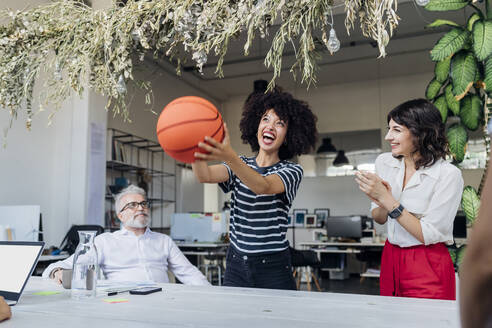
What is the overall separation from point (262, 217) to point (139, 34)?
2.77 feet

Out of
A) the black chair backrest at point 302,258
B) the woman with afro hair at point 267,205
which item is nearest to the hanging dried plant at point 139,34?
the woman with afro hair at point 267,205

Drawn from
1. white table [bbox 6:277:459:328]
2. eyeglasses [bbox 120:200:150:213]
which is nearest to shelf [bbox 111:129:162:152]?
eyeglasses [bbox 120:200:150:213]

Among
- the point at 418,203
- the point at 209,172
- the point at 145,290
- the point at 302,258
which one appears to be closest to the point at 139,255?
the point at 145,290

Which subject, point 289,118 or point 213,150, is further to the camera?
point 289,118

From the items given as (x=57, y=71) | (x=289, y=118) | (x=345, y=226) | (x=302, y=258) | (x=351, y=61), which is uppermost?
(x=351, y=61)

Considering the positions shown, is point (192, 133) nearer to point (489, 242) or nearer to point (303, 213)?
point (489, 242)

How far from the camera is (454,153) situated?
2670mm

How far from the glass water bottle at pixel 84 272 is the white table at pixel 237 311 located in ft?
0.16

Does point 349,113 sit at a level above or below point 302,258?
above

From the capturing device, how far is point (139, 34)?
1.52 metres

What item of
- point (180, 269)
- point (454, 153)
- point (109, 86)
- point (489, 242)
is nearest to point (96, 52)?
point (109, 86)

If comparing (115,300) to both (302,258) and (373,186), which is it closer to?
(373,186)

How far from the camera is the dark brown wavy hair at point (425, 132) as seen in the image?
1.69 metres

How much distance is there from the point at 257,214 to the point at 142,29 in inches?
32.9
